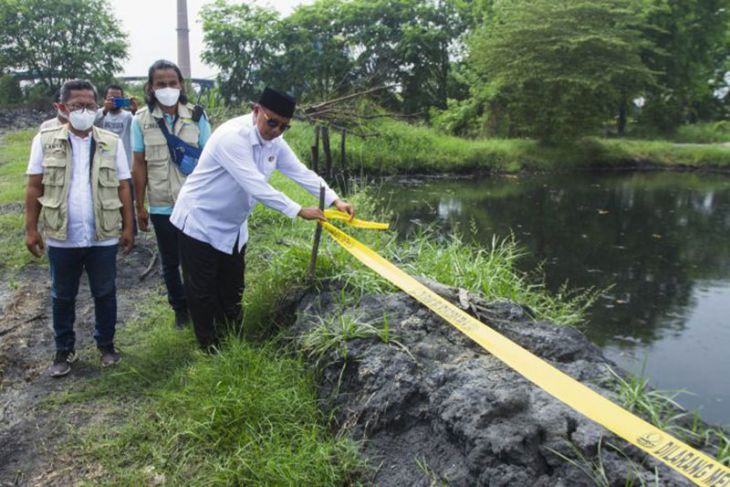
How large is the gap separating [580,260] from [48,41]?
2392cm

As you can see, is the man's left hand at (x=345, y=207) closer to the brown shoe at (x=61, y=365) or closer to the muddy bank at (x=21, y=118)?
the brown shoe at (x=61, y=365)

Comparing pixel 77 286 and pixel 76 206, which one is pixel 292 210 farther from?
pixel 77 286

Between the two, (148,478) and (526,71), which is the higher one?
(526,71)

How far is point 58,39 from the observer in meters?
24.3

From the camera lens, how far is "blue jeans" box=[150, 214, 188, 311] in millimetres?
3756

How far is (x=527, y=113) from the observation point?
79.1 ft

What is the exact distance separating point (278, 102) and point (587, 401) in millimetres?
1900

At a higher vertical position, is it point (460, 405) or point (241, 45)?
point (241, 45)

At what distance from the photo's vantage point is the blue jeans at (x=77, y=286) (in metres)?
3.21

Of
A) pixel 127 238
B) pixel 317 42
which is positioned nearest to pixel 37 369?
pixel 127 238

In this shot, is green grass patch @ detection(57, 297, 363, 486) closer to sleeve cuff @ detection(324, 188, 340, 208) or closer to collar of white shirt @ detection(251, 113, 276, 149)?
sleeve cuff @ detection(324, 188, 340, 208)

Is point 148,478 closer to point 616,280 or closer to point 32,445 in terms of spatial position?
point 32,445

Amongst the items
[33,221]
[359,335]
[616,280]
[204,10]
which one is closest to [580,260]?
[616,280]

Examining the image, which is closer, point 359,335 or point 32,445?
point 32,445
